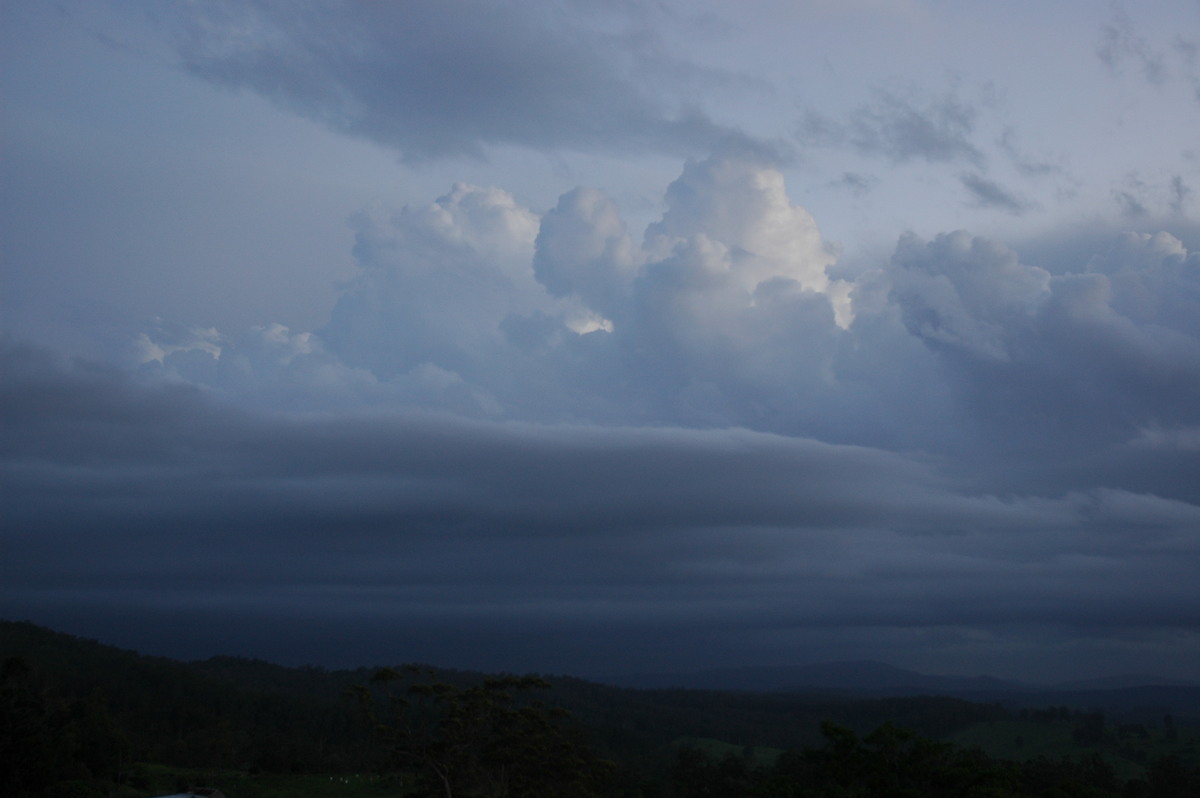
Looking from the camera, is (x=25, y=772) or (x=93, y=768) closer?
(x=25, y=772)

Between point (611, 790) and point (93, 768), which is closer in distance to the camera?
point (611, 790)

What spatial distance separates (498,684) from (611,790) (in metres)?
45.9

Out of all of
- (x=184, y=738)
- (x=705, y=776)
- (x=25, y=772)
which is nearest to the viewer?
(x=25, y=772)

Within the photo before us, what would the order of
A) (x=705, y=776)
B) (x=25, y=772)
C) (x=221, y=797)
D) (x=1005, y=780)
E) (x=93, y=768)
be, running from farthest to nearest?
(x=93, y=768)
(x=705, y=776)
(x=221, y=797)
(x=25, y=772)
(x=1005, y=780)

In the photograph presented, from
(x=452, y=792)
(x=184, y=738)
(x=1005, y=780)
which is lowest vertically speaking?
(x=184, y=738)

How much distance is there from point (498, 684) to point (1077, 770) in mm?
72981

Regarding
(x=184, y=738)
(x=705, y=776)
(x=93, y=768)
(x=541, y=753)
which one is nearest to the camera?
(x=541, y=753)

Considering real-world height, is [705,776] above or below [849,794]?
below

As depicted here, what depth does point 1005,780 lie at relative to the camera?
172ft

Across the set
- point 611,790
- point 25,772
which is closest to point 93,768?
point 25,772

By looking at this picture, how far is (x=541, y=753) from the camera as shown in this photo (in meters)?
69.1

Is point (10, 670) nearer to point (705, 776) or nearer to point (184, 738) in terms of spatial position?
point (705, 776)

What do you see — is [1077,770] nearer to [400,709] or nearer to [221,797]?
[400,709]

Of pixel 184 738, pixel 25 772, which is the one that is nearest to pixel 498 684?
pixel 25 772
